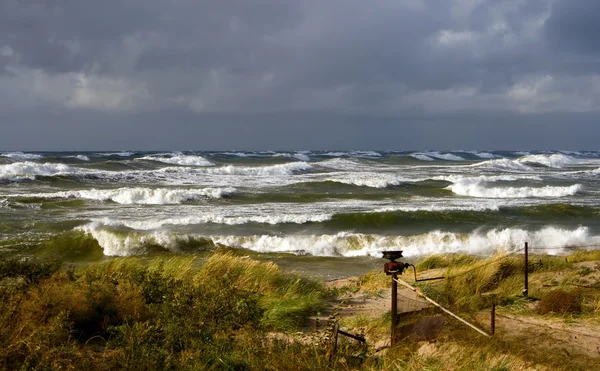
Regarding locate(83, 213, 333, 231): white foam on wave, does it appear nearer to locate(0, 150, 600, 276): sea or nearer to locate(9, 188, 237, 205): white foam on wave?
locate(0, 150, 600, 276): sea

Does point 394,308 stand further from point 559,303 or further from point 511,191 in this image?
point 511,191

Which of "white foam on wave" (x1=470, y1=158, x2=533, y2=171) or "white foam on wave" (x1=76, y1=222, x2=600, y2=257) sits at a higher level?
"white foam on wave" (x1=470, y1=158, x2=533, y2=171)

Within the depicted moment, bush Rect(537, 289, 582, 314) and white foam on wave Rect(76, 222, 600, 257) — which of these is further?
white foam on wave Rect(76, 222, 600, 257)

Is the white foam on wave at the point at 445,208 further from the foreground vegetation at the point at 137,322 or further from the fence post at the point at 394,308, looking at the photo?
the fence post at the point at 394,308

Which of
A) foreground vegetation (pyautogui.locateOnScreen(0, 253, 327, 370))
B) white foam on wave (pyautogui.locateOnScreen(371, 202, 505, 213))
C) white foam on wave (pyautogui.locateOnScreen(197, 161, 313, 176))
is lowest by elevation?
white foam on wave (pyautogui.locateOnScreen(371, 202, 505, 213))

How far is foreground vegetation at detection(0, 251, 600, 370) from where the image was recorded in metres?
5.05

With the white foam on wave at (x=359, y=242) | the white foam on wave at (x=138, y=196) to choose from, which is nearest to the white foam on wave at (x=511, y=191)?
the white foam on wave at (x=359, y=242)

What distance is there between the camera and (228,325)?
242 inches

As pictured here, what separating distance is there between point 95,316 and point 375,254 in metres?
10.6

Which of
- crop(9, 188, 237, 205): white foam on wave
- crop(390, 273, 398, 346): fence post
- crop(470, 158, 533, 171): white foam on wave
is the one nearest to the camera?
crop(390, 273, 398, 346): fence post

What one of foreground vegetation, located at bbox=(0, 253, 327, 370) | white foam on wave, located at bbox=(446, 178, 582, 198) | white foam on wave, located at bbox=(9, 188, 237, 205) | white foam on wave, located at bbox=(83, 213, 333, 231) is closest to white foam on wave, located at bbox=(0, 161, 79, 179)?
white foam on wave, located at bbox=(9, 188, 237, 205)

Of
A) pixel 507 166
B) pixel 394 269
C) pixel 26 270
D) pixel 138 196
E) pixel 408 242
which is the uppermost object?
pixel 507 166

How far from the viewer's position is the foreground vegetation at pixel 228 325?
5055mm

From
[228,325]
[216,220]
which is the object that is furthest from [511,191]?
[228,325]
